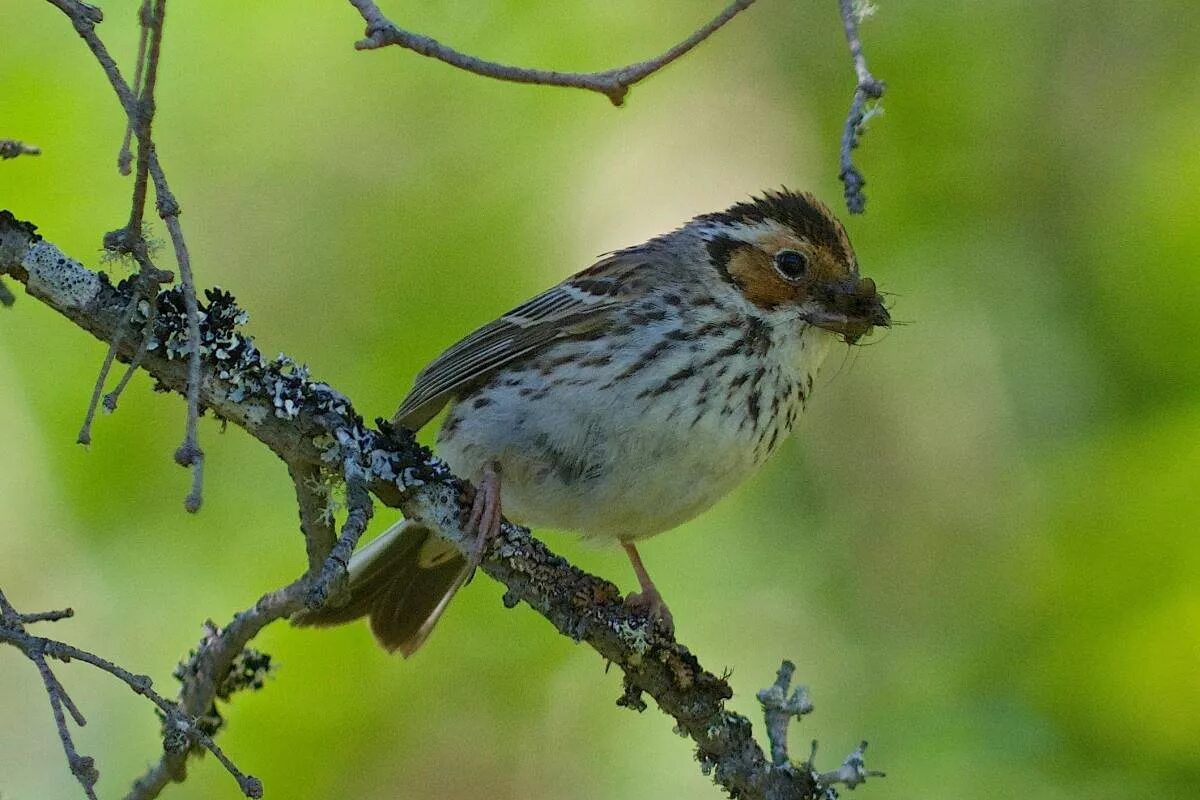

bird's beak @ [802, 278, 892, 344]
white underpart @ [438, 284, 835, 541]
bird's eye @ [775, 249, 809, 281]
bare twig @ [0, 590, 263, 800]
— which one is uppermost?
bird's eye @ [775, 249, 809, 281]

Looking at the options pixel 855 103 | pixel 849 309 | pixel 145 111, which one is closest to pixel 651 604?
pixel 849 309

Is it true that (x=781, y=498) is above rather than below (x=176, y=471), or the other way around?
above

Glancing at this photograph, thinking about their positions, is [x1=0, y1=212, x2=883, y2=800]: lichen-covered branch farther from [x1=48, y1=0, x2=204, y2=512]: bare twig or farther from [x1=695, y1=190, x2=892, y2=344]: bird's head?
[x1=695, y1=190, x2=892, y2=344]: bird's head

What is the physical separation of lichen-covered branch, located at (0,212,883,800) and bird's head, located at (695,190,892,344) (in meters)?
1.03

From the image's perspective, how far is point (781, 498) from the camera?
5.11 meters

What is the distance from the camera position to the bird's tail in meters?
4.40

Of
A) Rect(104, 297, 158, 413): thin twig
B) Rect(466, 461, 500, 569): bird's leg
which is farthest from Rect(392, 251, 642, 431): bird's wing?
Rect(104, 297, 158, 413): thin twig

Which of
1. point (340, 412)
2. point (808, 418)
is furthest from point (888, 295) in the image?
point (340, 412)

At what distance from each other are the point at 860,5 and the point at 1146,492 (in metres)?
2.31

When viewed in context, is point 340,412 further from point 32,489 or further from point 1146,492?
point 1146,492

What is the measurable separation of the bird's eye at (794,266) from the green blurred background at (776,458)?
2.92ft

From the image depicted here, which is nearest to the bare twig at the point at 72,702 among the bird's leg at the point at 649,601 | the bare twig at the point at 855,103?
the bare twig at the point at 855,103

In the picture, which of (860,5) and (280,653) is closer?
(860,5)

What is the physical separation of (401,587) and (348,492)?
1651 millimetres
